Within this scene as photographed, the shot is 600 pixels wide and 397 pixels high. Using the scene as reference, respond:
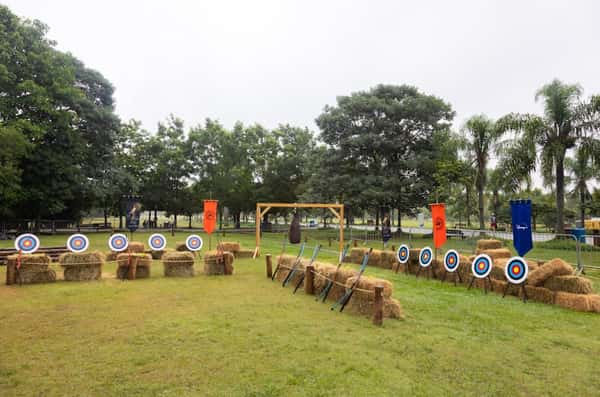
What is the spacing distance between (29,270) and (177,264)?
4.04 meters

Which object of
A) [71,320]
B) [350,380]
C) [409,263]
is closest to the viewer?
[350,380]

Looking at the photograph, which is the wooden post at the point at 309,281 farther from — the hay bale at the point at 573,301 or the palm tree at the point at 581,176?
the palm tree at the point at 581,176

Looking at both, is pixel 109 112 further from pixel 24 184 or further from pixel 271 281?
pixel 271 281

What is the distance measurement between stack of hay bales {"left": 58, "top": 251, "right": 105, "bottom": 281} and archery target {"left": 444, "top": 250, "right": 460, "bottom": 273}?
10715 mm

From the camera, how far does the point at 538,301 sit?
901cm

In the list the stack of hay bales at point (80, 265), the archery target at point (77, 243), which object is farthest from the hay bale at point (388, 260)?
the archery target at point (77, 243)

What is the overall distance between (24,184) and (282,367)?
3181 centimetres

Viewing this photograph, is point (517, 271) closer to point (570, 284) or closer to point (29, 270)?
point (570, 284)

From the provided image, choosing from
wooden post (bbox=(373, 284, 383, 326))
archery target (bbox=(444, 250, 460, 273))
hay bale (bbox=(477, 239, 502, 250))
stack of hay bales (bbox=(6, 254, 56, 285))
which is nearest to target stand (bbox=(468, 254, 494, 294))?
archery target (bbox=(444, 250, 460, 273))

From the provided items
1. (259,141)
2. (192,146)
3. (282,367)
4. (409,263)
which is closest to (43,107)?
(192,146)

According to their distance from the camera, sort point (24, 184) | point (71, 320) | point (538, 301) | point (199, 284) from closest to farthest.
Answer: point (71, 320), point (538, 301), point (199, 284), point (24, 184)

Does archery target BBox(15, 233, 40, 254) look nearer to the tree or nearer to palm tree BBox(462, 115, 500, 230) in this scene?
the tree

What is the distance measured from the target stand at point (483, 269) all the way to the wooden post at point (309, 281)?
4.48m

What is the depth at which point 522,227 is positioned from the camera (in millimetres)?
10352
